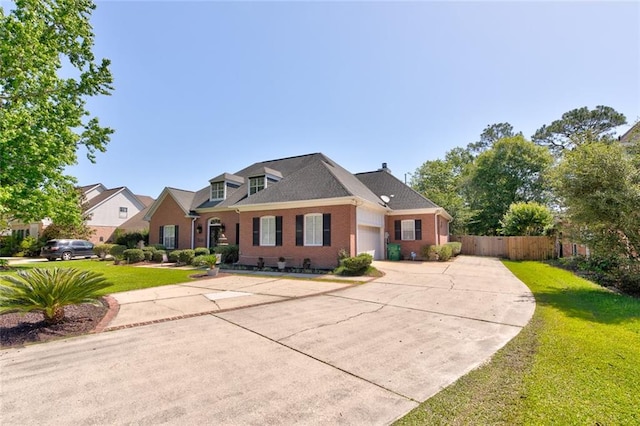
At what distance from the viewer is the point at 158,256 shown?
2030cm

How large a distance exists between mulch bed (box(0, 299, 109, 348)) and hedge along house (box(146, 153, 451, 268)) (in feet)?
31.7

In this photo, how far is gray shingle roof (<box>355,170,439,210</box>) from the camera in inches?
781

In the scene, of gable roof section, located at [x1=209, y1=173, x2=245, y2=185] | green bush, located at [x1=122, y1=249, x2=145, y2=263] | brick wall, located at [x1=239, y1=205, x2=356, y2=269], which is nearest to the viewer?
brick wall, located at [x1=239, y1=205, x2=356, y2=269]

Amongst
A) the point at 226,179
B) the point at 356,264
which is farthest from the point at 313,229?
the point at 226,179

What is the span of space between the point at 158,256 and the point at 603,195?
23.0 metres

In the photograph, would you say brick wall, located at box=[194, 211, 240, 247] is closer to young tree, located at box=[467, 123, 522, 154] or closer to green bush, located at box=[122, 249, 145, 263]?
green bush, located at box=[122, 249, 145, 263]

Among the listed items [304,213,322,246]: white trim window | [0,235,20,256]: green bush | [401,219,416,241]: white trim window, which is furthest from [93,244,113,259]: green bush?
[401,219,416,241]: white trim window

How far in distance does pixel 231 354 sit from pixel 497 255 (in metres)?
24.2

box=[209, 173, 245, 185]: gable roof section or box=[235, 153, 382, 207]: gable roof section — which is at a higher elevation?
box=[209, 173, 245, 185]: gable roof section

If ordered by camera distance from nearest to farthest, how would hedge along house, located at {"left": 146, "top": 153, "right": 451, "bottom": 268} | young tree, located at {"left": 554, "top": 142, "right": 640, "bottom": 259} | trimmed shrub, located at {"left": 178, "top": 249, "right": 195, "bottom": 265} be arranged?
young tree, located at {"left": 554, "top": 142, "right": 640, "bottom": 259}
hedge along house, located at {"left": 146, "top": 153, "right": 451, "bottom": 268}
trimmed shrub, located at {"left": 178, "top": 249, "right": 195, "bottom": 265}

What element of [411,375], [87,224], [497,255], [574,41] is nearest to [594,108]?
[497,255]

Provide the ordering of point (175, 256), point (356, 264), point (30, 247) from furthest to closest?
point (30, 247)
point (175, 256)
point (356, 264)

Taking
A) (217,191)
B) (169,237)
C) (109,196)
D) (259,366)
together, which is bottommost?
(259,366)

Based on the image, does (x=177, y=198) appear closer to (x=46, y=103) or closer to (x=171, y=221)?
(x=171, y=221)
